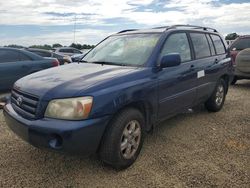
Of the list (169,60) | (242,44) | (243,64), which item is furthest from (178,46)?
(242,44)

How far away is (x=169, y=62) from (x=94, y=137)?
149 centimetres

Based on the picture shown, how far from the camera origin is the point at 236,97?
7941mm

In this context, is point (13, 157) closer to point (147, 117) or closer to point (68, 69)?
point (68, 69)

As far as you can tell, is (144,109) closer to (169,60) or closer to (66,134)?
(169,60)

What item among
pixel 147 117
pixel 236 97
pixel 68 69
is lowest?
pixel 236 97

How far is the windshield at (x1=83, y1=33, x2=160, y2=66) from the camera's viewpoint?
421 cm

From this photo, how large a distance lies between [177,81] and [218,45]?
7.52 feet

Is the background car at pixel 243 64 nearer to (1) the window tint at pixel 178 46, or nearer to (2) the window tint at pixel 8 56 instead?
(1) the window tint at pixel 178 46

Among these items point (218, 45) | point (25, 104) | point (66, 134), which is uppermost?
point (218, 45)

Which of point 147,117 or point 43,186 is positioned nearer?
point 43,186

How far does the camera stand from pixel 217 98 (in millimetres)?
6230

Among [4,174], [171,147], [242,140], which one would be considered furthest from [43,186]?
[242,140]

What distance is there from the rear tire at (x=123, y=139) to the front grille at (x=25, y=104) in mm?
809

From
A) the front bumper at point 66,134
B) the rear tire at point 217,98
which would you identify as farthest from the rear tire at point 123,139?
the rear tire at point 217,98
